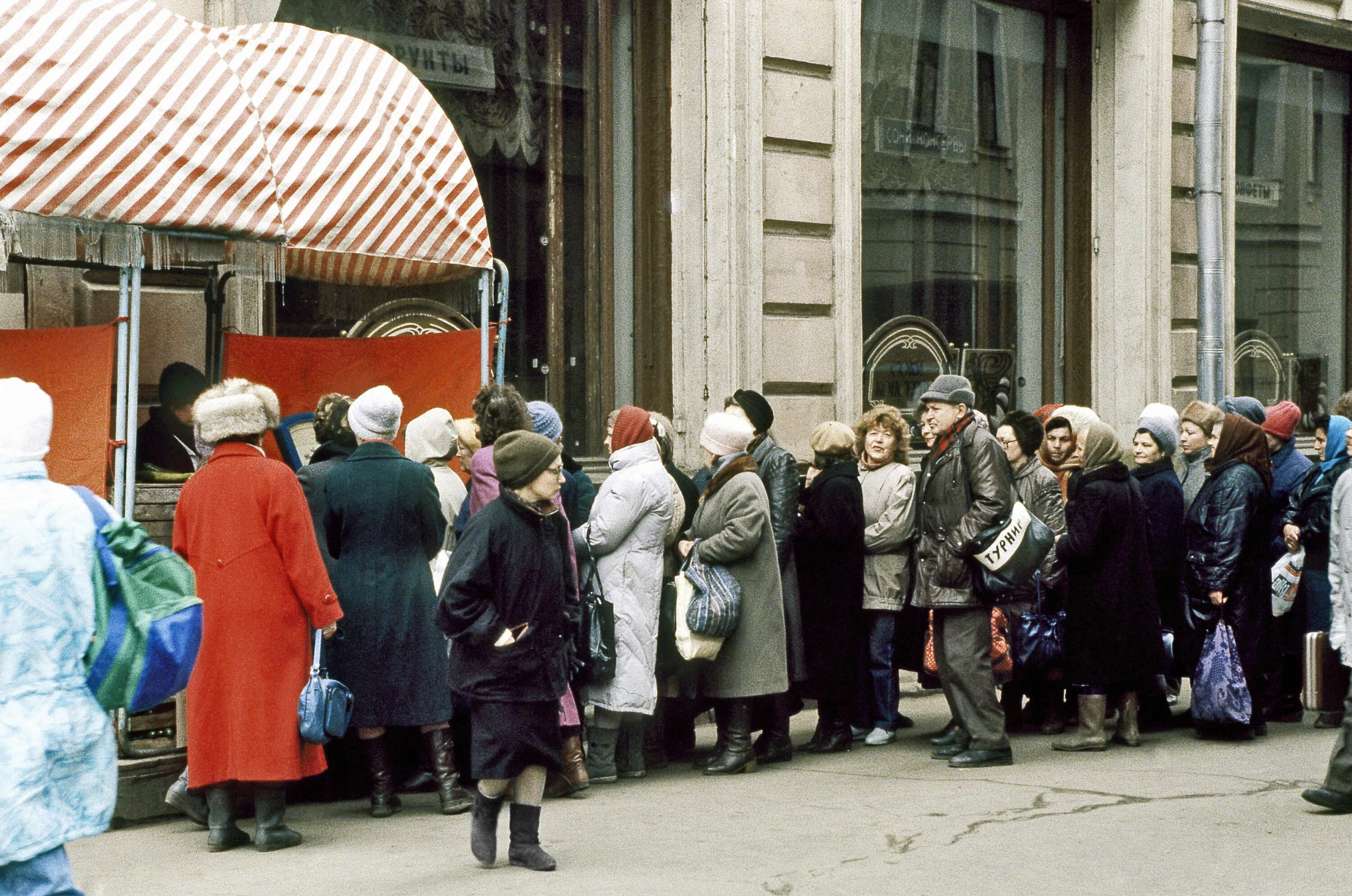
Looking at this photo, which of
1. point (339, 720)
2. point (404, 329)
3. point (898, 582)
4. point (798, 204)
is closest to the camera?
point (339, 720)

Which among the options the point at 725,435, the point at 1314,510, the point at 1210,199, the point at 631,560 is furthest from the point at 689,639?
the point at 1210,199

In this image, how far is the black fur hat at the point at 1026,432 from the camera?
28.5ft

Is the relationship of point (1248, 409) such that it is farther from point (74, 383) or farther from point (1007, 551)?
point (74, 383)

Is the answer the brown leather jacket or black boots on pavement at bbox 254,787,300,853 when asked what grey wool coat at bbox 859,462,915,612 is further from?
black boots on pavement at bbox 254,787,300,853

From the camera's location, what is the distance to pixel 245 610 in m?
6.11

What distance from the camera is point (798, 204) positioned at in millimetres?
11148

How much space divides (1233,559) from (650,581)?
3.20 metres

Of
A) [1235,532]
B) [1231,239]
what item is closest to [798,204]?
[1235,532]

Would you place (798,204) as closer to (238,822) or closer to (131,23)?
(131,23)

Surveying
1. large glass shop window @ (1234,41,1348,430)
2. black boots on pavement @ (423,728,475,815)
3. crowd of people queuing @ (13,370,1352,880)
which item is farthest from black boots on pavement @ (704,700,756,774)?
large glass shop window @ (1234,41,1348,430)

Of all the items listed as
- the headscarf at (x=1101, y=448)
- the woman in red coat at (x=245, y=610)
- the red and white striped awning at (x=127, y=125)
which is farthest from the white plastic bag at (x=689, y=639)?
the red and white striped awning at (x=127, y=125)

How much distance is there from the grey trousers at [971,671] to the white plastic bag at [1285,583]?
6.59 ft

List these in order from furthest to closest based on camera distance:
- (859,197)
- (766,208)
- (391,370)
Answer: (859,197) < (766,208) < (391,370)

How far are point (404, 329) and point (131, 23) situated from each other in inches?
115
